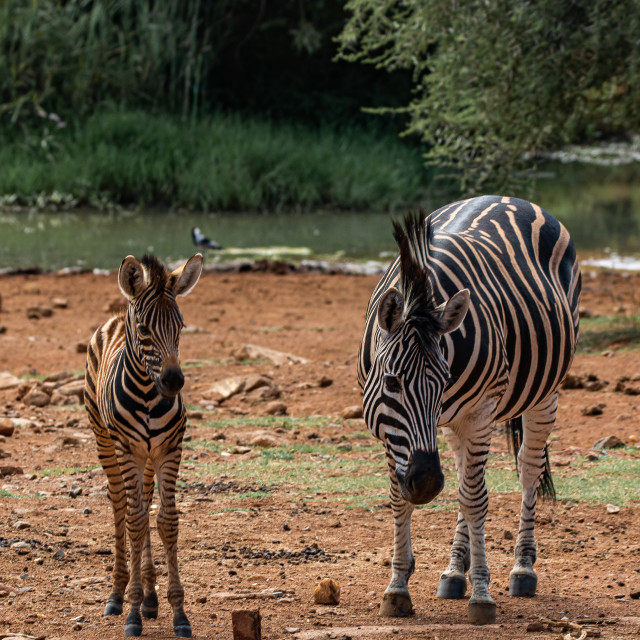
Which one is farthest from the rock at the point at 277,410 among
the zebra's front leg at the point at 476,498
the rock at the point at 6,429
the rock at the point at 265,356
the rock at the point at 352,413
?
the zebra's front leg at the point at 476,498

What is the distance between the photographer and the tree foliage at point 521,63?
1103cm

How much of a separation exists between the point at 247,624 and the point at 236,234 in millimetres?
16085

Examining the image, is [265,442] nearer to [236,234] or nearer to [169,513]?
[169,513]

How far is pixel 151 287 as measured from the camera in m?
4.34

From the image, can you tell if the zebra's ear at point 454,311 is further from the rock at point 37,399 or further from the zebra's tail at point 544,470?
the rock at point 37,399

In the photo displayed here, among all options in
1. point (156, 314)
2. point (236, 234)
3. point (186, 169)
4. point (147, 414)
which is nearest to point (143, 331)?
point (156, 314)

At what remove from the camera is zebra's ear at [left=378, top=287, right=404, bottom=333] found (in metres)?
4.16

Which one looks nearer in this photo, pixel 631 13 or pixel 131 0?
pixel 631 13

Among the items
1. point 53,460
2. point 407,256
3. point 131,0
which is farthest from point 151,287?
point 131,0

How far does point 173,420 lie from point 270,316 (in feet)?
26.3

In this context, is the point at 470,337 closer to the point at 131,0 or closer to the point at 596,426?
the point at 596,426

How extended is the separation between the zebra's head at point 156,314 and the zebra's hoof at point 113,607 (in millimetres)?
1027

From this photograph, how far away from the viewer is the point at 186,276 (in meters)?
4.40

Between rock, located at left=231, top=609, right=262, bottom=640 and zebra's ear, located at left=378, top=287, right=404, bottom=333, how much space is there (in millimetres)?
1211
